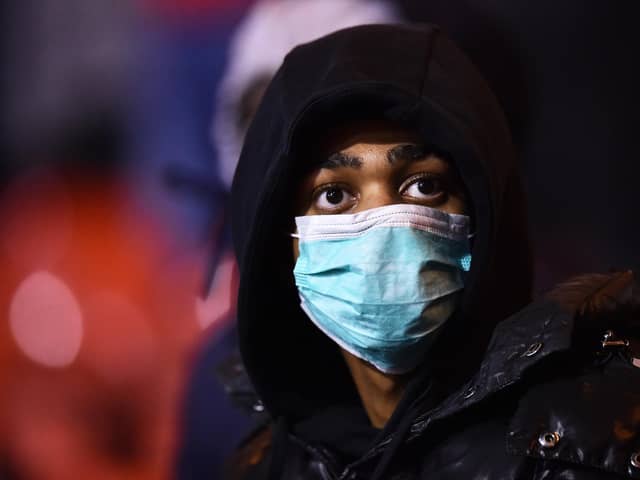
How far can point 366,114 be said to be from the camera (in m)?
1.36

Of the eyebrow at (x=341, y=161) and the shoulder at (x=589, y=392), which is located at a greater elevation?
the eyebrow at (x=341, y=161)

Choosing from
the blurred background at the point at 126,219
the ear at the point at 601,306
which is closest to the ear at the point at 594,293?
the ear at the point at 601,306

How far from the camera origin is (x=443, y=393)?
1.37m

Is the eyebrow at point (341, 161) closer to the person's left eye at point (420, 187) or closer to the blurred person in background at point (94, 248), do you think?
the person's left eye at point (420, 187)

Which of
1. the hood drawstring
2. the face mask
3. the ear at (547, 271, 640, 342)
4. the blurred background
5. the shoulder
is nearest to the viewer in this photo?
the shoulder

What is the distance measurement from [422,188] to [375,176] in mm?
74

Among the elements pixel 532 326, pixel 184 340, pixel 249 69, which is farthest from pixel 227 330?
pixel 532 326

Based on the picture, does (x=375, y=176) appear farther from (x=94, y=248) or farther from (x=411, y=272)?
(x=94, y=248)

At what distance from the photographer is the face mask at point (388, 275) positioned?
1267mm

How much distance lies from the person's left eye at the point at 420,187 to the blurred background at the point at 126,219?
732mm

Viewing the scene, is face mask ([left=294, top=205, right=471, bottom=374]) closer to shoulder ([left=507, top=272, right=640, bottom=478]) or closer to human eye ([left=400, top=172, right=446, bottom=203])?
human eye ([left=400, top=172, right=446, bottom=203])

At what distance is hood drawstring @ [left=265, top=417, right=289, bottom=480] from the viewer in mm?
1557

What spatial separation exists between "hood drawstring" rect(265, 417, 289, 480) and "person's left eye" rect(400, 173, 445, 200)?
0.50m

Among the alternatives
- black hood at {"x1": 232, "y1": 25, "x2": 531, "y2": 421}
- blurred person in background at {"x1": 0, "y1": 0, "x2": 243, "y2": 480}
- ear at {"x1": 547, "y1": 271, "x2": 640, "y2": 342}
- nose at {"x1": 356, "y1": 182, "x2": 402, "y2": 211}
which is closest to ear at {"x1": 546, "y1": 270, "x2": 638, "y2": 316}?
ear at {"x1": 547, "y1": 271, "x2": 640, "y2": 342}
